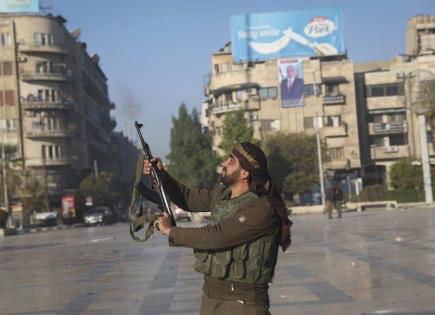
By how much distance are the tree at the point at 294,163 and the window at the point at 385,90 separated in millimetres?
15411

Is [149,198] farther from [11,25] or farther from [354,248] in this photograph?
[11,25]

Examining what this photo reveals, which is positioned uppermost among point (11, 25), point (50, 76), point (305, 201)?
point (11, 25)

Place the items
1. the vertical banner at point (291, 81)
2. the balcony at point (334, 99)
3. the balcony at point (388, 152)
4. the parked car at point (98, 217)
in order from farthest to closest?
the balcony at point (388, 152)
the balcony at point (334, 99)
the vertical banner at point (291, 81)
the parked car at point (98, 217)

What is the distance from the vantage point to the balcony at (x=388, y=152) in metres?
80.5

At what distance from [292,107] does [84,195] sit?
2368 cm

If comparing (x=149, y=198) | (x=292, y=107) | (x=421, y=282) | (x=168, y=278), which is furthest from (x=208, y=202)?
(x=292, y=107)

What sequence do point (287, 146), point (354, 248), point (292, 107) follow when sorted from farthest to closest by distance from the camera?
point (292, 107), point (287, 146), point (354, 248)

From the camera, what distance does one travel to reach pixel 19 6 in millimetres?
81250

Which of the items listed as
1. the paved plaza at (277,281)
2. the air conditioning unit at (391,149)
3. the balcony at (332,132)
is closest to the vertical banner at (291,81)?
the balcony at (332,132)

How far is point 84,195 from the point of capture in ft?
274

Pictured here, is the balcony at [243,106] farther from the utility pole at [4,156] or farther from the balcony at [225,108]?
the utility pole at [4,156]

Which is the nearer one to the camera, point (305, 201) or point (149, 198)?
point (149, 198)

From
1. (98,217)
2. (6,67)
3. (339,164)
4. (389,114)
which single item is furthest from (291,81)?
(6,67)

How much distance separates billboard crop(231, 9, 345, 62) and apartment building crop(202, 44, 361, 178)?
145cm
